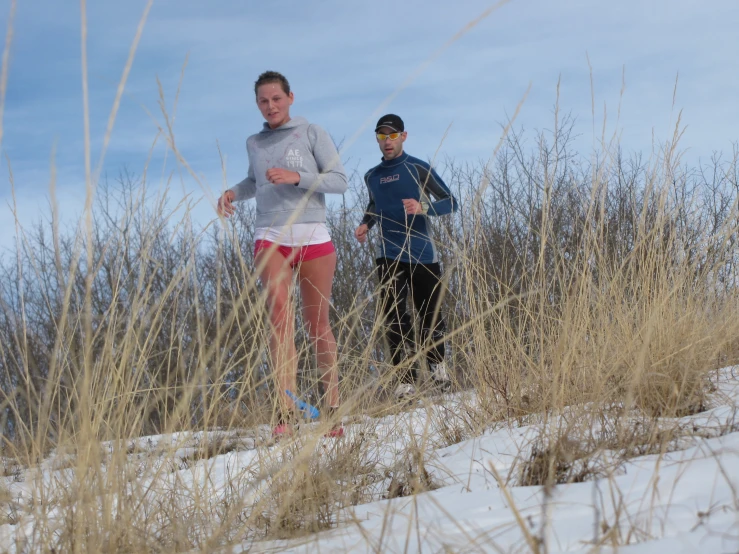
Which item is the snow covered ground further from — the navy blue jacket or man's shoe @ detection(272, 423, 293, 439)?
the navy blue jacket

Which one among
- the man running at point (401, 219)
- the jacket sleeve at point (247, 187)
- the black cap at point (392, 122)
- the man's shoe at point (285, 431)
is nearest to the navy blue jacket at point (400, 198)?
the man running at point (401, 219)

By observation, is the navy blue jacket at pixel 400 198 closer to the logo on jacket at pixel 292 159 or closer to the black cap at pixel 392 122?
the black cap at pixel 392 122

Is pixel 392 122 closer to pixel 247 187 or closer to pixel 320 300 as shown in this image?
pixel 247 187

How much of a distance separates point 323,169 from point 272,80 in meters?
0.50

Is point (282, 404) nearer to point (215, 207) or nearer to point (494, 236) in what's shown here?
point (215, 207)

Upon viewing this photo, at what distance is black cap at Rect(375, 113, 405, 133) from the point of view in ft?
13.9

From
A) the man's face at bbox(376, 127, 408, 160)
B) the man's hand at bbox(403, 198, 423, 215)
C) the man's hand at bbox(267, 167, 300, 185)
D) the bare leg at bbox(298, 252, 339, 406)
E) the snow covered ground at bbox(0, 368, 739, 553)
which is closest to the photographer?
the snow covered ground at bbox(0, 368, 739, 553)

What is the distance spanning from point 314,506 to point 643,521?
0.68 metres

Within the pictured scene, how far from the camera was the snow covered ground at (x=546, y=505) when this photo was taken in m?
1.07

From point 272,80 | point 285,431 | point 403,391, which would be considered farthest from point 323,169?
point 285,431

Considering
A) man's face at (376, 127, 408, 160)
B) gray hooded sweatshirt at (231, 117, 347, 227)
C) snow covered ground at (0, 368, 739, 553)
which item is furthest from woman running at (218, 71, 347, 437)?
snow covered ground at (0, 368, 739, 553)

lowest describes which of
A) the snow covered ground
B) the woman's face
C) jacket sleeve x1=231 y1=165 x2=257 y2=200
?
the snow covered ground

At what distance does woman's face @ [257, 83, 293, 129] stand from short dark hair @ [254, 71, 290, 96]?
0.02m

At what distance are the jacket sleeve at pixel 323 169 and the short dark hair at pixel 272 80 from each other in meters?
0.23
